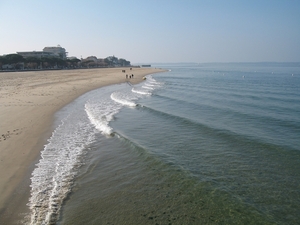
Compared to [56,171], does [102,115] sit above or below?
above

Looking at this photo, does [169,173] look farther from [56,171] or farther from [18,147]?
[18,147]

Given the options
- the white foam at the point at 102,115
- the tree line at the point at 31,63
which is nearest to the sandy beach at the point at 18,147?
the white foam at the point at 102,115

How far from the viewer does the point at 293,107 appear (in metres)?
20.0

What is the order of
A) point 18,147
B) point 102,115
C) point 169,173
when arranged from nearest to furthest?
point 169,173 < point 18,147 < point 102,115

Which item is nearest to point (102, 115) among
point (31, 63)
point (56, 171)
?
point (56, 171)

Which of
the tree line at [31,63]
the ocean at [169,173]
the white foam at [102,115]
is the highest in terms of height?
the tree line at [31,63]

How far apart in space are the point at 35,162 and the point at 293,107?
2022 centimetres

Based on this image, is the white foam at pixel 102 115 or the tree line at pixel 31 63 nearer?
the white foam at pixel 102 115

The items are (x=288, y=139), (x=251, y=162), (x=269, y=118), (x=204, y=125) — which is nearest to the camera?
(x=251, y=162)

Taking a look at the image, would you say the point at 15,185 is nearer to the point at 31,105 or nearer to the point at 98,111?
the point at 98,111

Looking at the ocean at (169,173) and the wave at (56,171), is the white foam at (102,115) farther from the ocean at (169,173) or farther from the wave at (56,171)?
the wave at (56,171)

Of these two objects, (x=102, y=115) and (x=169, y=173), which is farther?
(x=102, y=115)

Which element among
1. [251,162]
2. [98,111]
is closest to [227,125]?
[251,162]

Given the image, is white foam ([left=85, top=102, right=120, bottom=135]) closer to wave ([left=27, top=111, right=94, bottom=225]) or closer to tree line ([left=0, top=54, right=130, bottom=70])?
wave ([left=27, top=111, right=94, bottom=225])
